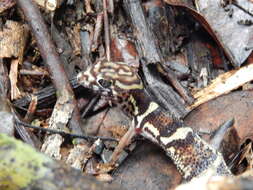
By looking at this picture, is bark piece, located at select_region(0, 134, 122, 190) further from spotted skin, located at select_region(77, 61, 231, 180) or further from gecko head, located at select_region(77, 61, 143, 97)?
gecko head, located at select_region(77, 61, 143, 97)

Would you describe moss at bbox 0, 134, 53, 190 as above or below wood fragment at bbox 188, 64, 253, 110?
above

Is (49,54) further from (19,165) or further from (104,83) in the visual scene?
(19,165)

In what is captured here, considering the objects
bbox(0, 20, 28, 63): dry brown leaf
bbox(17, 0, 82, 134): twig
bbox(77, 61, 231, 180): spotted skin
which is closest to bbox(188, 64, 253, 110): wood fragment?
bbox(77, 61, 231, 180): spotted skin

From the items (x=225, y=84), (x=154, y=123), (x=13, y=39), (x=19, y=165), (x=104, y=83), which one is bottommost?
(x=154, y=123)

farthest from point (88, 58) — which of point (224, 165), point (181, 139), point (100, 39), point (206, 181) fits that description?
point (206, 181)

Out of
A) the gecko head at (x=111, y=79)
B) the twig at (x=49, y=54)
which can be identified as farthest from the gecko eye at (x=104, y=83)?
the twig at (x=49, y=54)

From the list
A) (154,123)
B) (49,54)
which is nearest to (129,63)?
(154,123)

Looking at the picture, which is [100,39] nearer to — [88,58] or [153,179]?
[88,58]
